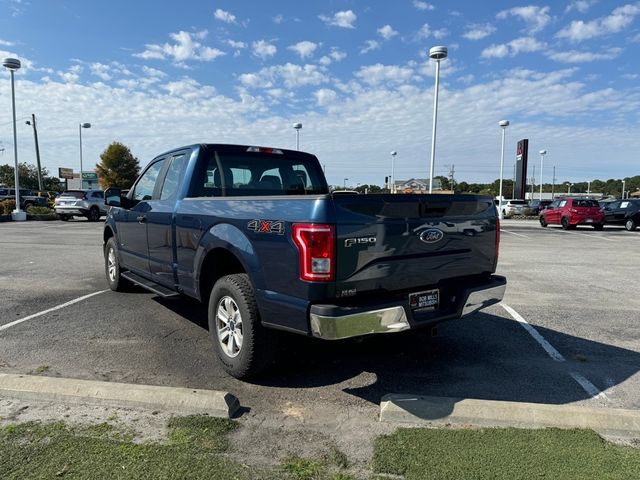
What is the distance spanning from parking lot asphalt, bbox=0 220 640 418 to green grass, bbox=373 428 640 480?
599 mm

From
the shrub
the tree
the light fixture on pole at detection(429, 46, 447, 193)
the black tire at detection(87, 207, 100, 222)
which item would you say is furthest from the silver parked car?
the tree

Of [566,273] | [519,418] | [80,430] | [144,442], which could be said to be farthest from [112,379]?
[566,273]

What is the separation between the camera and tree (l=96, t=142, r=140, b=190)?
→ 2349 inches

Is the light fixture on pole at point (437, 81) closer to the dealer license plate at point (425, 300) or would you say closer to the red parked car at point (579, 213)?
the red parked car at point (579, 213)

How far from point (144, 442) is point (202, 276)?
5.55 feet

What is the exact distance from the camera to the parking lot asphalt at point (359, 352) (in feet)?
12.8

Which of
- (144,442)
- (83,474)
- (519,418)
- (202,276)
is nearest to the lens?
(83,474)

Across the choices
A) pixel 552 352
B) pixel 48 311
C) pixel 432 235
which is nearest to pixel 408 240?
pixel 432 235

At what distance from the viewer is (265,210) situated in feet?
11.8

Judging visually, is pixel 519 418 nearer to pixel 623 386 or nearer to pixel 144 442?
pixel 623 386

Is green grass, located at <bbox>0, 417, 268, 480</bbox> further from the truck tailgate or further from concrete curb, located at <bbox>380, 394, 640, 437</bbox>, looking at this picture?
the truck tailgate

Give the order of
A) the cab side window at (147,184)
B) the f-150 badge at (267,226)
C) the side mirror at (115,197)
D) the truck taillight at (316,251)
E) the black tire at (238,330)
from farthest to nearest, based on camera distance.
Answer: the side mirror at (115,197) < the cab side window at (147,184) < the black tire at (238,330) < the f-150 badge at (267,226) < the truck taillight at (316,251)

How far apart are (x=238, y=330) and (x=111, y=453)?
4.47 ft

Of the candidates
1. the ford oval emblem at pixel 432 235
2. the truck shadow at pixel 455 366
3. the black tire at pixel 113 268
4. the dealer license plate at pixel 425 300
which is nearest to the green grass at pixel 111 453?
the truck shadow at pixel 455 366
